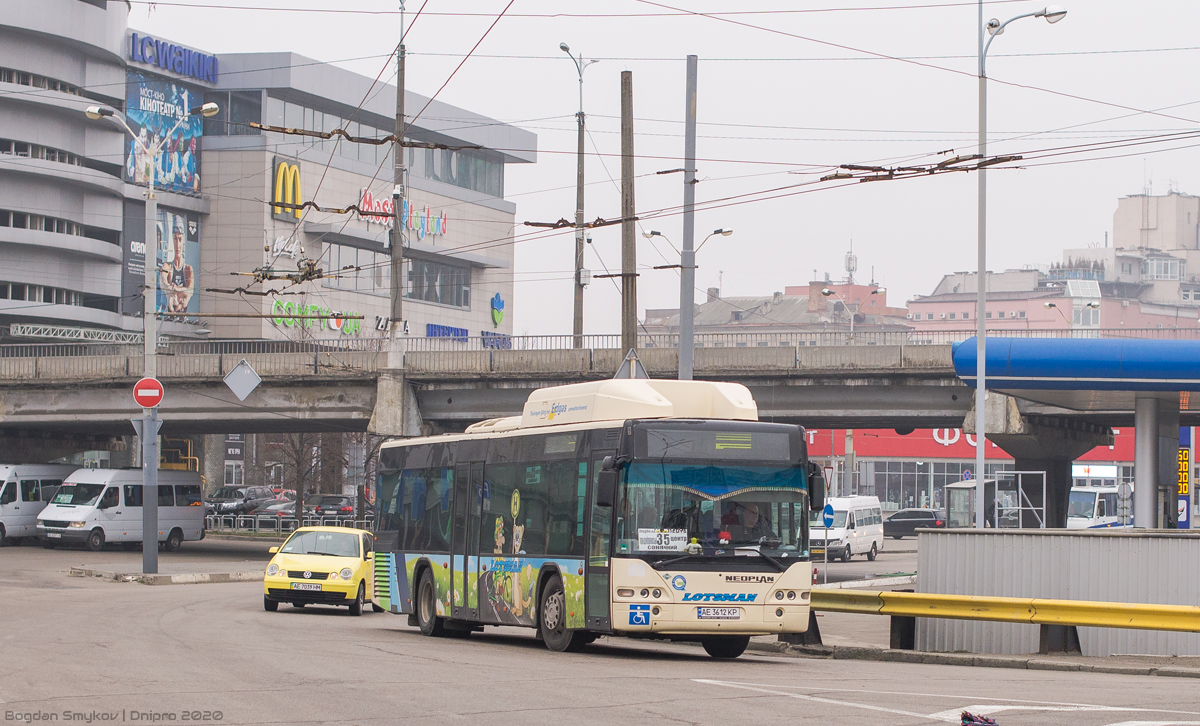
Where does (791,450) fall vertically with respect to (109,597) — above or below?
above

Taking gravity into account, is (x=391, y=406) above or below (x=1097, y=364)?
below

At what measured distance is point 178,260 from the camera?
8312 centimetres

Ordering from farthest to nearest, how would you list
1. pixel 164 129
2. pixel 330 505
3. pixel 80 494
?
pixel 164 129 → pixel 330 505 → pixel 80 494

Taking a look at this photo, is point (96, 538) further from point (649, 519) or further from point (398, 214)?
point (649, 519)

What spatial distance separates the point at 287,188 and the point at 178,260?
25.0ft

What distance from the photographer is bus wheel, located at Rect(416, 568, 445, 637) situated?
63.2 feet

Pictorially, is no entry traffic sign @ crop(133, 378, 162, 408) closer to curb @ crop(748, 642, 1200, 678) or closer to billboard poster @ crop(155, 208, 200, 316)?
curb @ crop(748, 642, 1200, 678)

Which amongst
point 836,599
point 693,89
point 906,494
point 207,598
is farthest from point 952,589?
point 906,494

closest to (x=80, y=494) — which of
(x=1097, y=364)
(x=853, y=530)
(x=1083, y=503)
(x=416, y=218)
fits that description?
(x=853, y=530)

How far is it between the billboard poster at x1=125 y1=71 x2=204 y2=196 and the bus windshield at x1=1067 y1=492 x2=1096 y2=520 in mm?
51301

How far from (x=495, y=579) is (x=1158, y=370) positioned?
14200 mm

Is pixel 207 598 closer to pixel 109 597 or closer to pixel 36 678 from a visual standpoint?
pixel 109 597

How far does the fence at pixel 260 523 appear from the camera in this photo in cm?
6147

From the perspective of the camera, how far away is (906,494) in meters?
92.5
